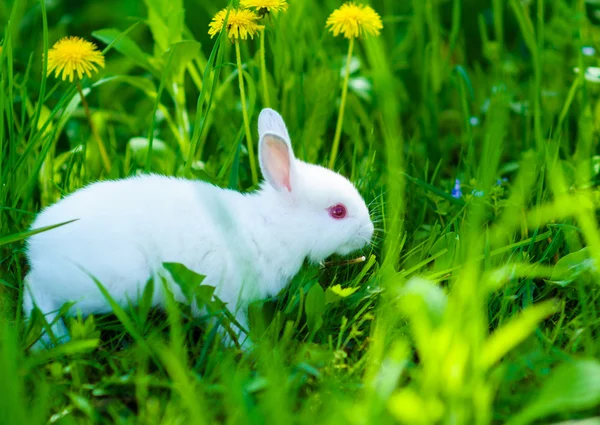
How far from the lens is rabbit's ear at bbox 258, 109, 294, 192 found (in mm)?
2562

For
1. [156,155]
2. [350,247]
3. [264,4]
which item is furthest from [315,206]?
[156,155]

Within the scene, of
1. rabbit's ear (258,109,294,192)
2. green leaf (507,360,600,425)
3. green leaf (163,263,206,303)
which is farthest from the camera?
rabbit's ear (258,109,294,192)

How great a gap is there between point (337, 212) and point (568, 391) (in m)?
1.21

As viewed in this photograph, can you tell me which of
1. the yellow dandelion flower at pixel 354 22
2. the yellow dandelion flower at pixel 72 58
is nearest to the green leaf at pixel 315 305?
the yellow dandelion flower at pixel 354 22

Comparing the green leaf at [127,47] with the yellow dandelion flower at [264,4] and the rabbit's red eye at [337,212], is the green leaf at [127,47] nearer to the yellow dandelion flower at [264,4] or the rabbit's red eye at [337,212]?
the yellow dandelion flower at [264,4]

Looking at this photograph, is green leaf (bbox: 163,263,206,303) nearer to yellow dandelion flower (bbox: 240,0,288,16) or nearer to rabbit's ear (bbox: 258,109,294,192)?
rabbit's ear (bbox: 258,109,294,192)

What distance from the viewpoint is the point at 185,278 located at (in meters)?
2.20

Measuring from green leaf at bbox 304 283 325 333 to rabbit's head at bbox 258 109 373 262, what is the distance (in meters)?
0.36

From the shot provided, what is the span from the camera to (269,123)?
2713 mm

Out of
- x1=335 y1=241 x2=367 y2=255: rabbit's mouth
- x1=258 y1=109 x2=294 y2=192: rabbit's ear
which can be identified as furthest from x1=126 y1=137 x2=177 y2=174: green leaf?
x1=335 y1=241 x2=367 y2=255: rabbit's mouth

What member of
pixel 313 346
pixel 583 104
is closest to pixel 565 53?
pixel 583 104

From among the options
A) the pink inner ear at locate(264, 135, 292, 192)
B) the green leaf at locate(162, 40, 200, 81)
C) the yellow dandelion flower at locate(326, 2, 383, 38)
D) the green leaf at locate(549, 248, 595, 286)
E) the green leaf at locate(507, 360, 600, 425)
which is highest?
the yellow dandelion flower at locate(326, 2, 383, 38)

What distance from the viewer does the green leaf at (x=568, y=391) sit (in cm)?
161

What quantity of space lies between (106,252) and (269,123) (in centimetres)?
80
